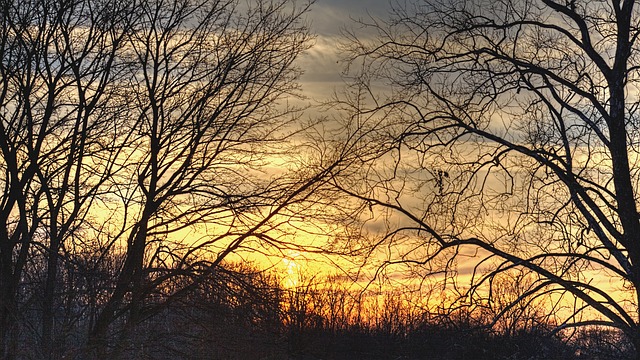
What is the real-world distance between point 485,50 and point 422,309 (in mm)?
4477

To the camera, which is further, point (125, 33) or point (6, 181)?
point (125, 33)

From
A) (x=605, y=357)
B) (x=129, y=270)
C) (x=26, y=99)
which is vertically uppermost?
(x=26, y=99)

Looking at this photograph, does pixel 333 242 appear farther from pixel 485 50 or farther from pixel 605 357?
pixel 605 357

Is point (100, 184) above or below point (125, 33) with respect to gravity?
below

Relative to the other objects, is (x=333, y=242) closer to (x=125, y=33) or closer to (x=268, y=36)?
(x=268, y=36)

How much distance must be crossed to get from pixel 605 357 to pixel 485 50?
256 inches

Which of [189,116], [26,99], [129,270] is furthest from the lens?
[189,116]

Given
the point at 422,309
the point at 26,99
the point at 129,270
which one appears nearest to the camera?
the point at 422,309

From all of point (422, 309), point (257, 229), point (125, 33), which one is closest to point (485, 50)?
point (422, 309)

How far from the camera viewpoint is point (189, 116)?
54.0 feet

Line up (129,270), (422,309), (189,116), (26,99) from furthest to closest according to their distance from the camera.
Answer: (189,116)
(129,270)
(26,99)
(422,309)

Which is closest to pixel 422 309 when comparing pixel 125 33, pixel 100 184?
pixel 100 184

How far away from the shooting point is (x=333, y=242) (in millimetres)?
15508

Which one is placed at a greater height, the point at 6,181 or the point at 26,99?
the point at 26,99
